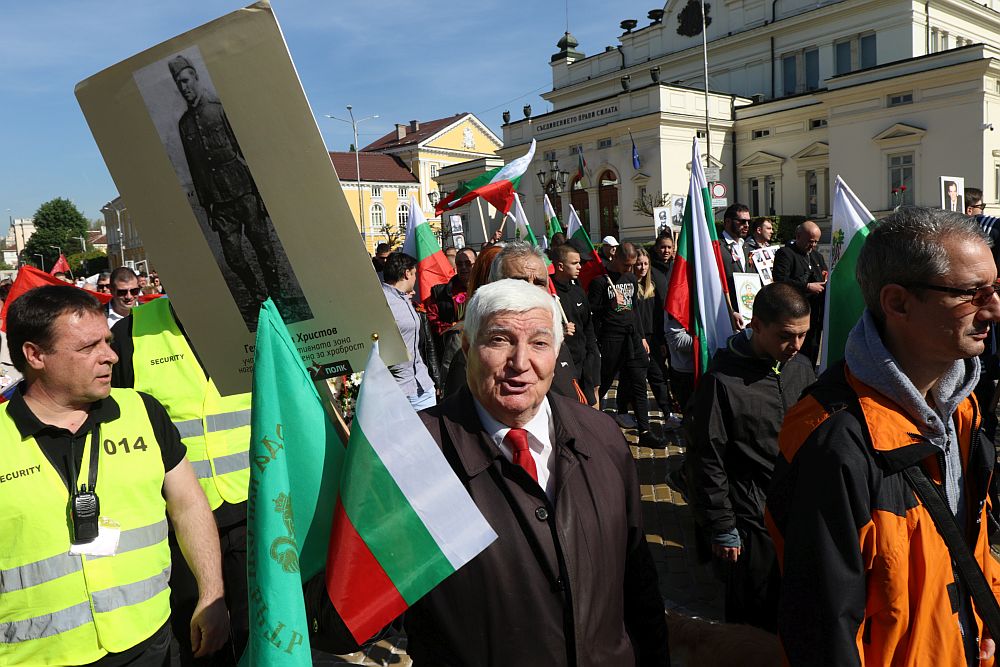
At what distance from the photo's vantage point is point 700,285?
5.77m

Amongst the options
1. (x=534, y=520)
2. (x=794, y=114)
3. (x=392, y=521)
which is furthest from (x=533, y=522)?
(x=794, y=114)

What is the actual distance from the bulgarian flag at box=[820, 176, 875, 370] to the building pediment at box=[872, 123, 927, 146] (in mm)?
32065

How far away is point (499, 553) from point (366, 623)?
378mm

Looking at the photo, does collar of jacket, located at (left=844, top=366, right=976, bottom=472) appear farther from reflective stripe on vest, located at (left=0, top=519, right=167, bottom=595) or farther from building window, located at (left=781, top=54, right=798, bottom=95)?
building window, located at (left=781, top=54, right=798, bottom=95)

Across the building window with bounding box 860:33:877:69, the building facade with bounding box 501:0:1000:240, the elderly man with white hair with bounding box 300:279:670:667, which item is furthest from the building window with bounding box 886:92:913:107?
the elderly man with white hair with bounding box 300:279:670:667

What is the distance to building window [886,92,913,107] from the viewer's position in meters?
32.0

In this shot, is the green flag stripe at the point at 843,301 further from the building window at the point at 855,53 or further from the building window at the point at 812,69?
the building window at the point at 812,69

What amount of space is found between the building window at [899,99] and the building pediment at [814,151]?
3611 mm

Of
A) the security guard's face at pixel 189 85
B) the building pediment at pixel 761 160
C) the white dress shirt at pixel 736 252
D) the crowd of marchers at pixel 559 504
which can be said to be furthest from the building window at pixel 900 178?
the security guard's face at pixel 189 85

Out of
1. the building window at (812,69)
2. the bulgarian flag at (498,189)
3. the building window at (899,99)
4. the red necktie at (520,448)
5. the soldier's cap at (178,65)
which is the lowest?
the red necktie at (520,448)

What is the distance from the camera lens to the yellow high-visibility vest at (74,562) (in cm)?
219

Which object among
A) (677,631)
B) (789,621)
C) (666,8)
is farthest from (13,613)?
(666,8)

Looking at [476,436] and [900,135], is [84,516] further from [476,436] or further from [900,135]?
[900,135]

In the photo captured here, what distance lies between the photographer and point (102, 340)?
8.30 ft
